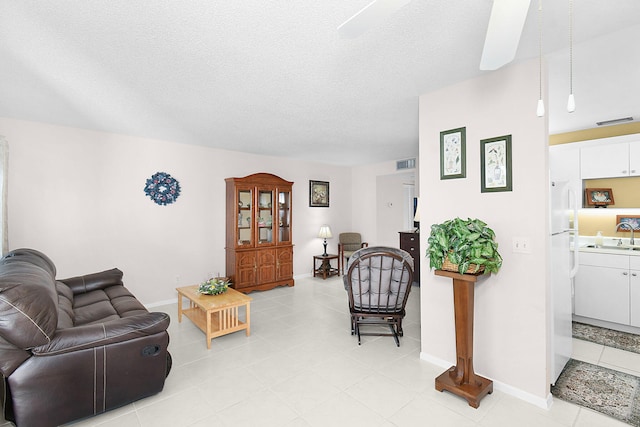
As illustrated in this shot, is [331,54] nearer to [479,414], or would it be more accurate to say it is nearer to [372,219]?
[479,414]

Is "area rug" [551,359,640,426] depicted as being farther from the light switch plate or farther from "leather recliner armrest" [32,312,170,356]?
"leather recliner armrest" [32,312,170,356]

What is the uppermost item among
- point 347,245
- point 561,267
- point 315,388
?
point 561,267

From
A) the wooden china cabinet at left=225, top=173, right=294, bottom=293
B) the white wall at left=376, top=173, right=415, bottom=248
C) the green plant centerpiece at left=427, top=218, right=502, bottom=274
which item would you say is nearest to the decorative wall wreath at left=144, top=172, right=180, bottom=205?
the wooden china cabinet at left=225, top=173, right=294, bottom=293

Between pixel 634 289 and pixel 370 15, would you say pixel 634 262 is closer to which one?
pixel 634 289

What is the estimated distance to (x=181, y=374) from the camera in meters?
2.58

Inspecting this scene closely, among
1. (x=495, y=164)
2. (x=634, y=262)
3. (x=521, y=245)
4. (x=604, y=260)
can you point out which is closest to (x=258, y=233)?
(x=495, y=164)

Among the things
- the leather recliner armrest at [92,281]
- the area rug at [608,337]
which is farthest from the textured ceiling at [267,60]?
the area rug at [608,337]

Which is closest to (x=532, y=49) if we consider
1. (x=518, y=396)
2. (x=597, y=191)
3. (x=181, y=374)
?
(x=518, y=396)

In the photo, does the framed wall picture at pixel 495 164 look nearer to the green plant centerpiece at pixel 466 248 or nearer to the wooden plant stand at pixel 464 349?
the green plant centerpiece at pixel 466 248

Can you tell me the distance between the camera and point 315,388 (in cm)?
236

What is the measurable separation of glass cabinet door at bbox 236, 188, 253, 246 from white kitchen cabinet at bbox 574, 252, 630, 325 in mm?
4690

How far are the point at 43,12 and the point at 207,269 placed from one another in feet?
12.9

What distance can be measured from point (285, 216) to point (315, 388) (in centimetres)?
368

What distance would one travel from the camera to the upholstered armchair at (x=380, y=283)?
308 cm
